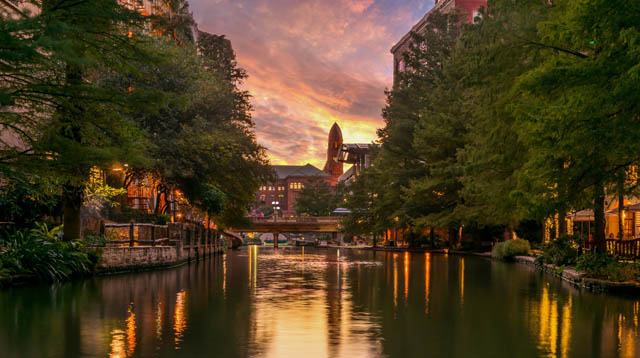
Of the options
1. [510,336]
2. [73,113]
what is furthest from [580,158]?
[73,113]

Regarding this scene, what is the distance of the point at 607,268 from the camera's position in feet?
67.5

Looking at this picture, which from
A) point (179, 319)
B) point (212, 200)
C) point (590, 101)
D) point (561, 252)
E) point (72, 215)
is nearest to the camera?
point (179, 319)

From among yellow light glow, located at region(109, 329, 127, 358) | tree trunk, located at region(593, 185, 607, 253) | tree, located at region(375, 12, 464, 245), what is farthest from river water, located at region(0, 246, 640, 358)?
tree, located at region(375, 12, 464, 245)

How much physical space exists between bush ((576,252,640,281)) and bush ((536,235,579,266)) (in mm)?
5461

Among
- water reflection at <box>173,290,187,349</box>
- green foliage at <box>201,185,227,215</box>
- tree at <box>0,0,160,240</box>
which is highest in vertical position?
tree at <box>0,0,160,240</box>

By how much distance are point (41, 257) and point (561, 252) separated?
21.3m

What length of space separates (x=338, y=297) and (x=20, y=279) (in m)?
10.1

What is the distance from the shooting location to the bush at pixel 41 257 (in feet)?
66.7

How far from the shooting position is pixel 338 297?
56.6 feet

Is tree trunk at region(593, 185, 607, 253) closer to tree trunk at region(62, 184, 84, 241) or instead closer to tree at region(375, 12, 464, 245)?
tree trunk at region(62, 184, 84, 241)

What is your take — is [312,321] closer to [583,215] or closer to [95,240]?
[95,240]

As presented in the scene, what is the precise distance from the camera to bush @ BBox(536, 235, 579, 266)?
95.5 ft

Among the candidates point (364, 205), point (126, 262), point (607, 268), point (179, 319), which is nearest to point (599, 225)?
point (607, 268)

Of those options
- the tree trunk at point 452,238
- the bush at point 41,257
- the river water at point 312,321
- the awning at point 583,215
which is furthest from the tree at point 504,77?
the tree trunk at point 452,238
